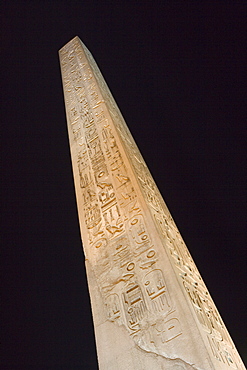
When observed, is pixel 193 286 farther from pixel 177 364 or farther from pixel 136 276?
pixel 177 364

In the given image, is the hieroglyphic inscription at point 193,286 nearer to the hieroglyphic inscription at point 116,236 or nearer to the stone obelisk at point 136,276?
the stone obelisk at point 136,276

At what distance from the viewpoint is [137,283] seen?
134 inches

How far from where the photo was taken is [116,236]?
3873mm

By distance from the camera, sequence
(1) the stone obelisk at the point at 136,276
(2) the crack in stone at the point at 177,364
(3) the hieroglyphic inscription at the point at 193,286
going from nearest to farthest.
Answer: (2) the crack in stone at the point at 177,364
(1) the stone obelisk at the point at 136,276
(3) the hieroglyphic inscription at the point at 193,286

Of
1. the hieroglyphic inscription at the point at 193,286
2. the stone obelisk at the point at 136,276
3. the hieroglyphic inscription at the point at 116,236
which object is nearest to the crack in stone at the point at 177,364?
the stone obelisk at the point at 136,276

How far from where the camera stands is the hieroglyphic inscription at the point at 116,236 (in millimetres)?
3160

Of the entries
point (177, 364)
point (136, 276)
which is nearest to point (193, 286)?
point (136, 276)

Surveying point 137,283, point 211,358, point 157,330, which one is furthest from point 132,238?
point 211,358

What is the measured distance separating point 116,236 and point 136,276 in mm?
545

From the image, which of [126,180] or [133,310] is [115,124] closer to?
[126,180]

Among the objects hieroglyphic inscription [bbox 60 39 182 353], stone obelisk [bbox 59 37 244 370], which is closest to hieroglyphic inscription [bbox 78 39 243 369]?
stone obelisk [bbox 59 37 244 370]

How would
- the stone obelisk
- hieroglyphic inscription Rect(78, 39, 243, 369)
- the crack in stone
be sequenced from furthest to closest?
hieroglyphic inscription Rect(78, 39, 243, 369) → the stone obelisk → the crack in stone

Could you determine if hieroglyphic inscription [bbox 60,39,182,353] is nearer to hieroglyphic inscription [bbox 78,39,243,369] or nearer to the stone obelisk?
the stone obelisk

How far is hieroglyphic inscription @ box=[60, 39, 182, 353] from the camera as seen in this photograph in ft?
10.4
